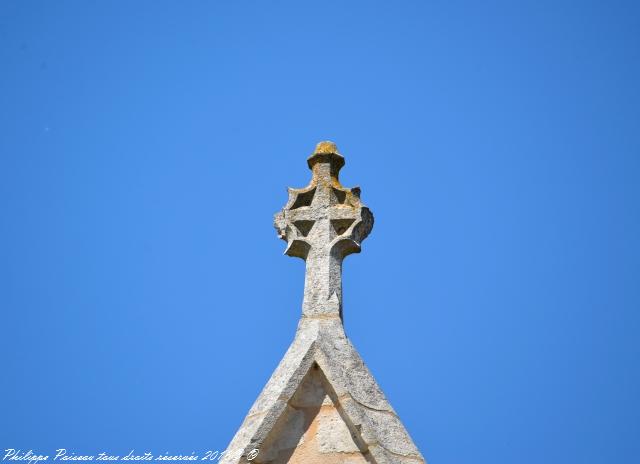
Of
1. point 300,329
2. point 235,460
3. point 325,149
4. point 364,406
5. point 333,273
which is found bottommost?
point 235,460

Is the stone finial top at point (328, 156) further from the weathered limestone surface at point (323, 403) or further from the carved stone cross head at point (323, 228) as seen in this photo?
the weathered limestone surface at point (323, 403)

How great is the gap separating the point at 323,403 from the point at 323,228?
1598 millimetres

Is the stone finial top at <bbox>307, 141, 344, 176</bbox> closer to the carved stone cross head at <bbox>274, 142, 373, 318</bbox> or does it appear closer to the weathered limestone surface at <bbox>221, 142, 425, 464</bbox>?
the carved stone cross head at <bbox>274, 142, 373, 318</bbox>

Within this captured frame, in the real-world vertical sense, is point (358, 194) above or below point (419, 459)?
above

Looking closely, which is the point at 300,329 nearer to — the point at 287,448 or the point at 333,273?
the point at 333,273

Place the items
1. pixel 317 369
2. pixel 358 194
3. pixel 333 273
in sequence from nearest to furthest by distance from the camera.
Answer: pixel 317 369, pixel 333 273, pixel 358 194

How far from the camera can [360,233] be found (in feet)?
23.8

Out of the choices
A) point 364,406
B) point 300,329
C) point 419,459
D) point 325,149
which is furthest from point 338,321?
point 325,149

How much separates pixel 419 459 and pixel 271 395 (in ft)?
3.75

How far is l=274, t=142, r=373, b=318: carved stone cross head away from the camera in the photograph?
688cm

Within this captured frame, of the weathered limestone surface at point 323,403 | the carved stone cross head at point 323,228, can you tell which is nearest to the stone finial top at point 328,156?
the carved stone cross head at point 323,228

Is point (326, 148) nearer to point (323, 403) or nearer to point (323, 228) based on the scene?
point (323, 228)

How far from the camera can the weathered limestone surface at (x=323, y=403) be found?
236 inches

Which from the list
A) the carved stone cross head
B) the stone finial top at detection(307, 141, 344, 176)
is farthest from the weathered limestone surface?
the stone finial top at detection(307, 141, 344, 176)
